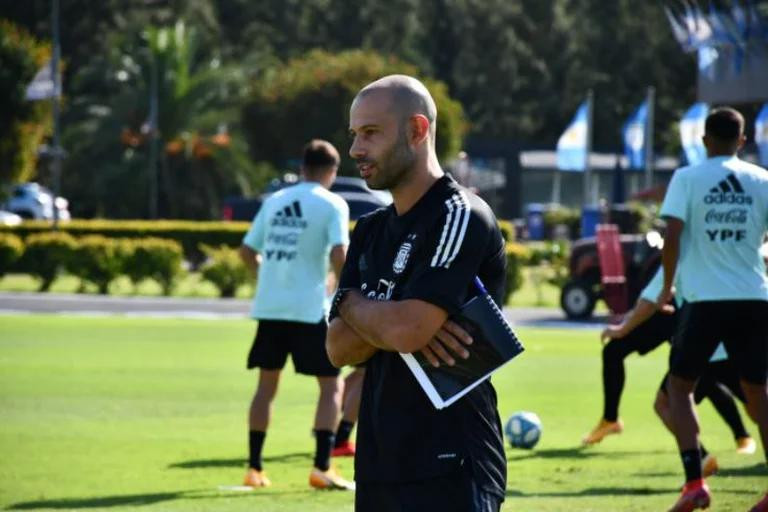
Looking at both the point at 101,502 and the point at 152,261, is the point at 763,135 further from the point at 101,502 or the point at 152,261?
the point at 101,502

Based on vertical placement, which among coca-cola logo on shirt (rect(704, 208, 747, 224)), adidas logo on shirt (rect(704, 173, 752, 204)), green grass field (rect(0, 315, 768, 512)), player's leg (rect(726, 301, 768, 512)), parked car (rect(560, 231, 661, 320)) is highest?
adidas logo on shirt (rect(704, 173, 752, 204))

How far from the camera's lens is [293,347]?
10609 mm

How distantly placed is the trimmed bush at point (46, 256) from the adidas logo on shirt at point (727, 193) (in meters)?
26.3

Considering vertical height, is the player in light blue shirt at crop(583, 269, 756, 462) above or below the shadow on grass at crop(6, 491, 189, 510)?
above

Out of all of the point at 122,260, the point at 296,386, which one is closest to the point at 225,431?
the point at 296,386

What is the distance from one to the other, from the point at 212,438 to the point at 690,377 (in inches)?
188

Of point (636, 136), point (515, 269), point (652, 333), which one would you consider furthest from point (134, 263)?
point (652, 333)

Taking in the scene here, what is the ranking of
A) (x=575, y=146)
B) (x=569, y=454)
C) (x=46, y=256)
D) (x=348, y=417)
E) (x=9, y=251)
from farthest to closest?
(x=575, y=146) < (x=9, y=251) < (x=46, y=256) < (x=569, y=454) < (x=348, y=417)

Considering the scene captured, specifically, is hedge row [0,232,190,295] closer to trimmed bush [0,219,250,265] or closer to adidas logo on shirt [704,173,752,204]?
trimmed bush [0,219,250,265]

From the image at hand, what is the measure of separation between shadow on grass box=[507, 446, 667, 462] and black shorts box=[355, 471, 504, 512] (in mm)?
6786

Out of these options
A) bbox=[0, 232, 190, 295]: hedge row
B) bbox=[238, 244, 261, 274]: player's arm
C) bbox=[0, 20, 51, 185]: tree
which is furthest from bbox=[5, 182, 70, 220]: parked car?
bbox=[238, 244, 261, 274]: player's arm

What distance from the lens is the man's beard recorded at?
5.10 m

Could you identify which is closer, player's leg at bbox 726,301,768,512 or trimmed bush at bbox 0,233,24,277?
player's leg at bbox 726,301,768,512

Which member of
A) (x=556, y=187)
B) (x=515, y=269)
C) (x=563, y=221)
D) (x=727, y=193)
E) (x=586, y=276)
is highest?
(x=727, y=193)
